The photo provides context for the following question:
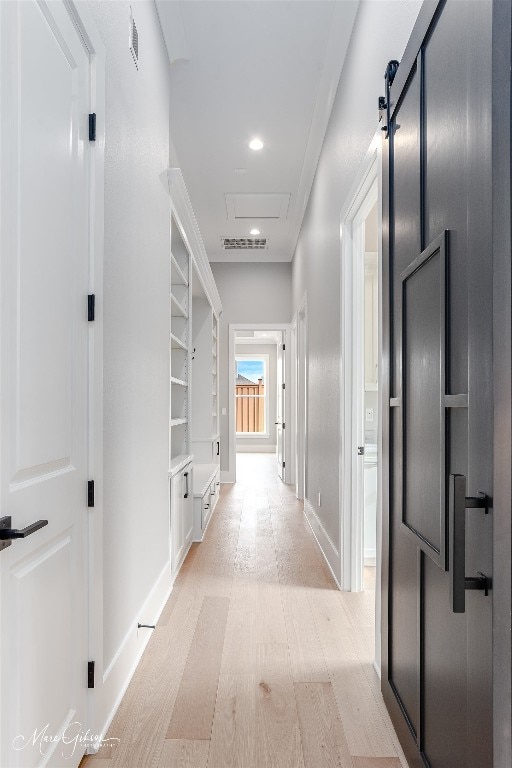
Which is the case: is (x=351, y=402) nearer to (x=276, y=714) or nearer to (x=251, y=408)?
(x=276, y=714)

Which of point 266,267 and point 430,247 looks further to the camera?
point 266,267

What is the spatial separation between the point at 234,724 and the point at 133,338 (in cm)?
152

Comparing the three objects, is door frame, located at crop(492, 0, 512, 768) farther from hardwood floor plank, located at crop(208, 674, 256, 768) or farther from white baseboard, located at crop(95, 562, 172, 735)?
white baseboard, located at crop(95, 562, 172, 735)

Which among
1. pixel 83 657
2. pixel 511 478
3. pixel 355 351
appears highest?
pixel 355 351

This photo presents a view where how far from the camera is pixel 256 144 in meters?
4.76

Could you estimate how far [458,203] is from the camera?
127cm

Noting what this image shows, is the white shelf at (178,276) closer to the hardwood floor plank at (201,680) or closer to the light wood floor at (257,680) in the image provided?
the light wood floor at (257,680)

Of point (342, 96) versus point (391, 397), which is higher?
point (342, 96)

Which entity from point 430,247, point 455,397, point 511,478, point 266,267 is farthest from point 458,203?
point 266,267

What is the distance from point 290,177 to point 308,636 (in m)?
4.15

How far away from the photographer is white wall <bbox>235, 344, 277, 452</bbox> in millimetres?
13125

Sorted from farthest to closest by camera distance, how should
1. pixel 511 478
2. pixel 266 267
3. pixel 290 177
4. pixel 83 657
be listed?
1. pixel 266 267
2. pixel 290 177
3. pixel 83 657
4. pixel 511 478

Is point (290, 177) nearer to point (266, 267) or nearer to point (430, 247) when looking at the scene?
point (266, 267)

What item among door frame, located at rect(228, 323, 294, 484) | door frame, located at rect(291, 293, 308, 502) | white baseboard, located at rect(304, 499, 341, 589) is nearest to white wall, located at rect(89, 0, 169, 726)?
white baseboard, located at rect(304, 499, 341, 589)
